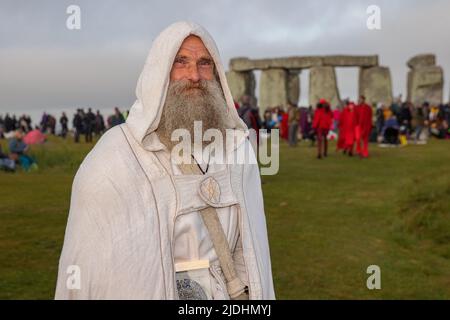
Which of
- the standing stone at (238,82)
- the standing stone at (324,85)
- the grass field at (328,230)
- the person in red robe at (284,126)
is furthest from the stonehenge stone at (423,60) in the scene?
the grass field at (328,230)

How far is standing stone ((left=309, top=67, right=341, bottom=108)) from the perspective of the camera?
34.3m

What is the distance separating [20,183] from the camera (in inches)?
564

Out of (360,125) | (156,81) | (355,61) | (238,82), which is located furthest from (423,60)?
(156,81)

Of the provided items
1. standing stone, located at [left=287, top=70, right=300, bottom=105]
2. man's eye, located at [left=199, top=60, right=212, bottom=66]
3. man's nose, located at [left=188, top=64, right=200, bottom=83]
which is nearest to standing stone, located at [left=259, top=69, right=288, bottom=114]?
standing stone, located at [left=287, top=70, right=300, bottom=105]

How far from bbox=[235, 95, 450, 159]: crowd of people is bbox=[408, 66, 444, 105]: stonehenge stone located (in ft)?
20.6

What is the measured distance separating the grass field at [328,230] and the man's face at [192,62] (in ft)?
13.4

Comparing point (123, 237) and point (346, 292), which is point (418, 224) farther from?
point (123, 237)

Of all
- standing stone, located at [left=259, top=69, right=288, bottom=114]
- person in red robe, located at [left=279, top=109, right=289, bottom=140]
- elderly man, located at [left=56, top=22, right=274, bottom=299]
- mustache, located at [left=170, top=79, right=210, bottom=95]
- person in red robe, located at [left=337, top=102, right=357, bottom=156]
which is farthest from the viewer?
standing stone, located at [left=259, top=69, right=288, bottom=114]

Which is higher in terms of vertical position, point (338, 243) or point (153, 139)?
point (153, 139)

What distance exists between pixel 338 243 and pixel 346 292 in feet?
6.07

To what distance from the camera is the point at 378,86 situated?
3431 cm

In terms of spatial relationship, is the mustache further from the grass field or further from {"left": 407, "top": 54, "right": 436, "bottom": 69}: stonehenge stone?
{"left": 407, "top": 54, "right": 436, "bottom": 69}: stonehenge stone

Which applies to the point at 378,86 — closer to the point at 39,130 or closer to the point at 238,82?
the point at 238,82

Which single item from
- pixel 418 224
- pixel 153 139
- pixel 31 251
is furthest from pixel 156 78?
pixel 418 224
